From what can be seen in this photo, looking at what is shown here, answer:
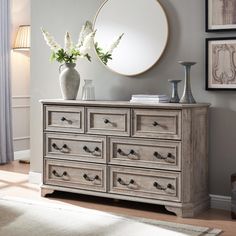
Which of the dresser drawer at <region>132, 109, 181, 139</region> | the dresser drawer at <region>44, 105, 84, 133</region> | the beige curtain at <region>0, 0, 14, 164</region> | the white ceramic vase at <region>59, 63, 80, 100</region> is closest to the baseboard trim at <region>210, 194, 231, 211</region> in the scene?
the dresser drawer at <region>132, 109, 181, 139</region>

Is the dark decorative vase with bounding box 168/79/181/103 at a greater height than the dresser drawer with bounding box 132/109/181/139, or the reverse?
the dark decorative vase with bounding box 168/79/181/103

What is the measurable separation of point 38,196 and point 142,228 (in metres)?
1.30

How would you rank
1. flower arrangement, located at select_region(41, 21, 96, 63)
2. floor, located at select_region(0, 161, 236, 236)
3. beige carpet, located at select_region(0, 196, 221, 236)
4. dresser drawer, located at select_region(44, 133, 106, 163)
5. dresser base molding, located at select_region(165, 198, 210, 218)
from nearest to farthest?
beige carpet, located at select_region(0, 196, 221, 236)
floor, located at select_region(0, 161, 236, 236)
dresser base molding, located at select_region(165, 198, 210, 218)
dresser drawer, located at select_region(44, 133, 106, 163)
flower arrangement, located at select_region(41, 21, 96, 63)

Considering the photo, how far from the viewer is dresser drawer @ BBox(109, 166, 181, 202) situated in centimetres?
381

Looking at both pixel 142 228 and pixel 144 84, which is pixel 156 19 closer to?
pixel 144 84

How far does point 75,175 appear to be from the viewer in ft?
14.1

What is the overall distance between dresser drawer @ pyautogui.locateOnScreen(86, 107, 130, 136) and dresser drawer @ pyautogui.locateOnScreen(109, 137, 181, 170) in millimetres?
71

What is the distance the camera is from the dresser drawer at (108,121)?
157 inches

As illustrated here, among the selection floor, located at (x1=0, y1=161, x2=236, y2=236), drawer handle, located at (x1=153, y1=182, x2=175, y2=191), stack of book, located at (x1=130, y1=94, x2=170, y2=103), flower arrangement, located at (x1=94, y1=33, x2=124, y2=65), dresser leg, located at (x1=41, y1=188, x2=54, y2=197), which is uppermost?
flower arrangement, located at (x1=94, y1=33, x2=124, y2=65)

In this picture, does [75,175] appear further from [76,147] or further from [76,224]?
[76,224]

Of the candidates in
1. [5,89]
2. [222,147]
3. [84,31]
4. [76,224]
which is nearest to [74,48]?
[84,31]

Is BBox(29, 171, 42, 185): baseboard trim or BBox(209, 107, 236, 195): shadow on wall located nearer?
BBox(209, 107, 236, 195): shadow on wall

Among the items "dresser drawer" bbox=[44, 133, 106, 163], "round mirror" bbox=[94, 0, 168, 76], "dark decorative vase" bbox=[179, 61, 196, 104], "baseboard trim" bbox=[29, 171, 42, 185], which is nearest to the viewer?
"dark decorative vase" bbox=[179, 61, 196, 104]

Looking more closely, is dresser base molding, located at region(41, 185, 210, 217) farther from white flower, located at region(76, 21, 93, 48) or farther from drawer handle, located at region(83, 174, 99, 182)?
white flower, located at region(76, 21, 93, 48)
